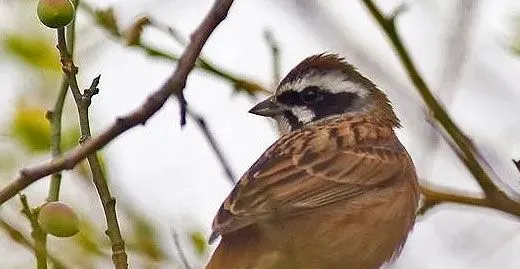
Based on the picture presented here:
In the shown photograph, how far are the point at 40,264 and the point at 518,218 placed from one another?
4.99 ft

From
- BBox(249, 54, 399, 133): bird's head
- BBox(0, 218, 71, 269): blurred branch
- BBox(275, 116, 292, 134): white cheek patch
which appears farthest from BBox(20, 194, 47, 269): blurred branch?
BBox(275, 116, 292, 134): white cheek patch

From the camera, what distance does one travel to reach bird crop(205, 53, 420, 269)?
155 inches

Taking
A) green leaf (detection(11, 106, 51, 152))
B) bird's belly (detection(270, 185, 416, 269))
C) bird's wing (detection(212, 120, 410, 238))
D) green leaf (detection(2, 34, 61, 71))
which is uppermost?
green leaf (detection(2, 34, 61, 71))

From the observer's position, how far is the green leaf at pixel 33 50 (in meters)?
4.69

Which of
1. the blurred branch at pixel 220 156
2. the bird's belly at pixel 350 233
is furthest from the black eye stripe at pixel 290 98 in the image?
the blurred branch at pixel 220 156

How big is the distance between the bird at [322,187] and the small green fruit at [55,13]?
1178 millimetres

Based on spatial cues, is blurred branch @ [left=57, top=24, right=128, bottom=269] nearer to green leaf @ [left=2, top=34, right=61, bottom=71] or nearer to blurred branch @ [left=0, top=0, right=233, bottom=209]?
blurred branch @ [left=0, top=0, right=233, bottom=209]

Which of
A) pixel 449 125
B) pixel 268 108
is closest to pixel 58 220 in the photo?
pixel 449 125

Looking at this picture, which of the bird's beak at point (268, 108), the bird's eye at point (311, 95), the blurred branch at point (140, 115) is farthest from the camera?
the bird's eye at point (311, 95)

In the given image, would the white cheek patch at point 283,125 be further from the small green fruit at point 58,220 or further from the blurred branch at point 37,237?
the small green fruit at point 58,220

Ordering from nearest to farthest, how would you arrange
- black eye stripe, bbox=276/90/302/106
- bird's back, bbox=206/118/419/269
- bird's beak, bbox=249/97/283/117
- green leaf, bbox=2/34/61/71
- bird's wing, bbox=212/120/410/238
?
bird's back, bbox=206/118/419/269 < bird's wing, bbox=212/120/410/238 < green leaf, bbox=2/34/61/71 < bird's beak, bbox=249/97/283/117 < black eye stripe, bbox=276/90/302/106

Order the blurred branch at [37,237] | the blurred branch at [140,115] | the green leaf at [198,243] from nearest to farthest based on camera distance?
the blurred branch at [140,115], the blurred branch at [37,237], the green leaf at [198,243]

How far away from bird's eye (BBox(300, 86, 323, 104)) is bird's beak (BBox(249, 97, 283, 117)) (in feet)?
0.82

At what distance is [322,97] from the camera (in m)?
5.46
